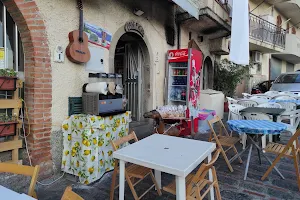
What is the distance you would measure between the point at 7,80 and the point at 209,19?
641 centimetres

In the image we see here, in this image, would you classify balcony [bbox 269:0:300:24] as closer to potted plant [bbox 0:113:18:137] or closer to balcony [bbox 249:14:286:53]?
balcony [bbox 249:14:286:53]

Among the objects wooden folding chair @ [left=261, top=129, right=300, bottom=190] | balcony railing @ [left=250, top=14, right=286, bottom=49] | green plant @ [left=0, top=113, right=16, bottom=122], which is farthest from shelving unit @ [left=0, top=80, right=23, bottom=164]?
balcony railing @ [left=250, top=14, right=286, bottom=49]

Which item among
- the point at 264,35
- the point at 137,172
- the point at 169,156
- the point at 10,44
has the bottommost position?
the point at 137,172

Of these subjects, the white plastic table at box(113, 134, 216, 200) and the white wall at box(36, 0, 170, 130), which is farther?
the white wall at box(36, 0, 170, 130)

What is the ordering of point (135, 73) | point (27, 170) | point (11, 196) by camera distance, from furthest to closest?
point (135, 73) < point (27, 170) < point (11, 196)

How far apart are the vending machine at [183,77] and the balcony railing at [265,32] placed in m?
7.02

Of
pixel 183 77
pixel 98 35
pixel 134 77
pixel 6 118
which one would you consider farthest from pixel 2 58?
pixel 183 77

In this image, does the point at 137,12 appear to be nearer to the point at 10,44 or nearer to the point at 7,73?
the point at 10,44

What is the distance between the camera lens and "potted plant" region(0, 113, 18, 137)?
9.30 feet

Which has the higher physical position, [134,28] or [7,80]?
[134,28]

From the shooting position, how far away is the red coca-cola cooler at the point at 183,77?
243 inches

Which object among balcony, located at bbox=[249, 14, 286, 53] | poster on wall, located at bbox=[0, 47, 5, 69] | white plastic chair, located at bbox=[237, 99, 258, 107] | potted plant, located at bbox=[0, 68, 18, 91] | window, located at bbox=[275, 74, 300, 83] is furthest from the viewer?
balcony, located at bbox=[249, 14, 286, 53]

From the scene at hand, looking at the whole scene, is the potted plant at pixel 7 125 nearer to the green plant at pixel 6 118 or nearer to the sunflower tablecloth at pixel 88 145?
the green plant at pixel 6 118

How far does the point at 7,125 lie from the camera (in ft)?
9.46
